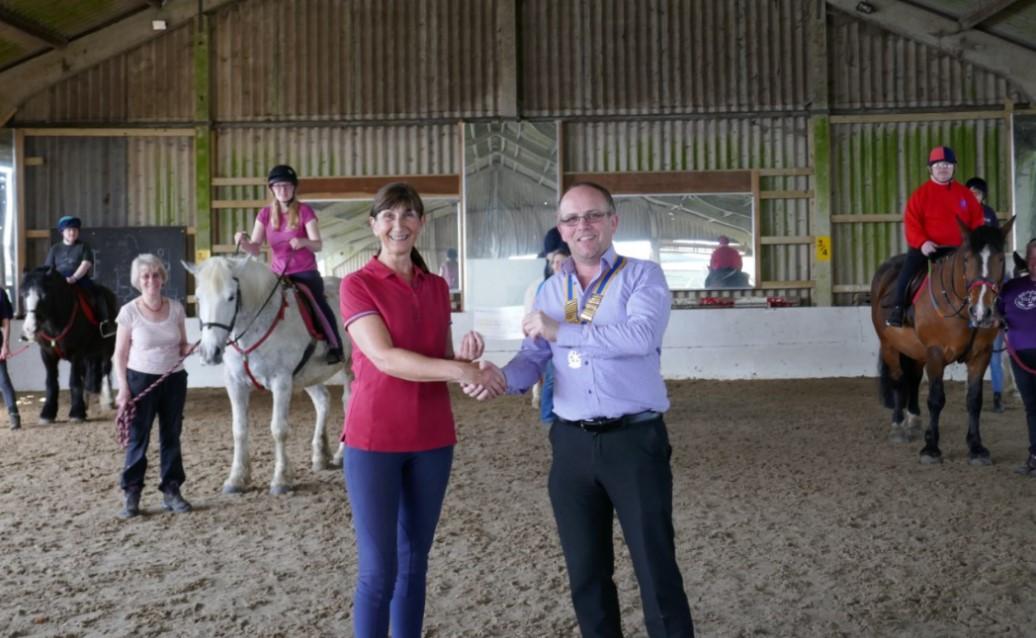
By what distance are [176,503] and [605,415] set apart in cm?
368

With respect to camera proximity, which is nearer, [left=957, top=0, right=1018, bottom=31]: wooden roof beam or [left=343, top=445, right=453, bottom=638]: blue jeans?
[left=343, top=445, right=453, bottom=638]: blue jeans

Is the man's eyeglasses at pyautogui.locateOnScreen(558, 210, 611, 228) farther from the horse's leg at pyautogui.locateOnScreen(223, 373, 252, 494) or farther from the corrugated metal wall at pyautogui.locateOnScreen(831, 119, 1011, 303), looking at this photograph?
the corrugated metal wall at pyautogui.locateOnScreen(831, 119, 1011, 303)

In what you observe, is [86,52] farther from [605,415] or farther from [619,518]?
[619,518]

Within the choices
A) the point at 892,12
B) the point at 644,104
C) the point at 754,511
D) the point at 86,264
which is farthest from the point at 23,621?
the point at 892,12

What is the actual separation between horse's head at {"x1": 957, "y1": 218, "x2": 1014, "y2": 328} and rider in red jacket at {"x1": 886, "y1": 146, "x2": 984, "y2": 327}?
33cm

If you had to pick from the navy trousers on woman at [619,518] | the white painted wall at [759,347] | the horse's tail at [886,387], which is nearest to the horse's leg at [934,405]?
the horse's tail at [886,387]

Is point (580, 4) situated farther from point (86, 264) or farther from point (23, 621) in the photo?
point (23, 621)

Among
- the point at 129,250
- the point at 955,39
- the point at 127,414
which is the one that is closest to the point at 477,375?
the point at 127,414

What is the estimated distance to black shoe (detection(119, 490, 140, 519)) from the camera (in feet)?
16.8

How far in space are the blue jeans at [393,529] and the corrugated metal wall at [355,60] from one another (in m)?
11.1

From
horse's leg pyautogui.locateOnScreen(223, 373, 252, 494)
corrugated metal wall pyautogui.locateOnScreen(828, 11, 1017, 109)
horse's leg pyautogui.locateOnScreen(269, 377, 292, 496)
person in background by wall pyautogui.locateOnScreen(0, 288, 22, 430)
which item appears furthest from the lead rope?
corrugated metal wall pyautogui.locateOnScreen(828, 11, 1017, 109)

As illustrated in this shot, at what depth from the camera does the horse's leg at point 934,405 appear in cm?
645

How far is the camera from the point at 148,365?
4.94 meters

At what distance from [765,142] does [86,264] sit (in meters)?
9.28
